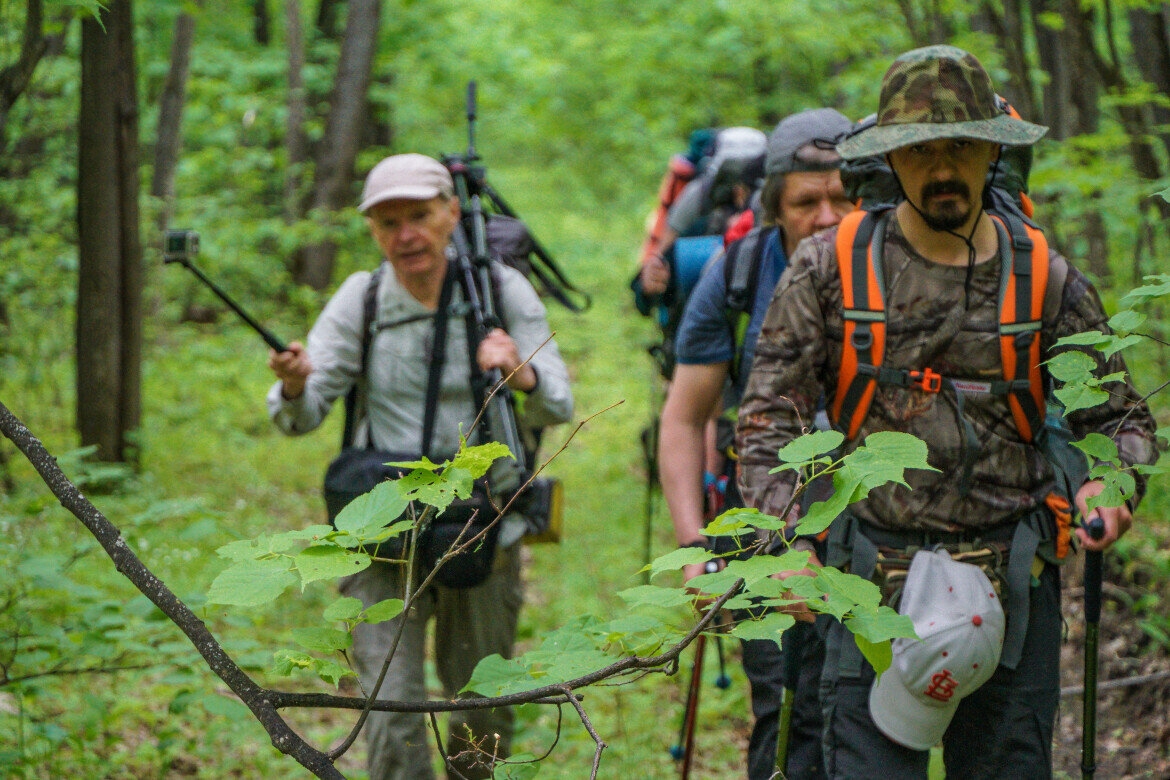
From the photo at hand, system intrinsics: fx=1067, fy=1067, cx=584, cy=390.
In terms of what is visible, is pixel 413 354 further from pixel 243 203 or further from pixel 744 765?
pixel 243 203

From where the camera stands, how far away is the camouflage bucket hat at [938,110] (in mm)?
2498

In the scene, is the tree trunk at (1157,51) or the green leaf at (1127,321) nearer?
the green leaf at (1127,321)

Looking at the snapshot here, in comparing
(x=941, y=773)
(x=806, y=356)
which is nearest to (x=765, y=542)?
(x=806, y=356)

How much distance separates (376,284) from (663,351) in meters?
2.07

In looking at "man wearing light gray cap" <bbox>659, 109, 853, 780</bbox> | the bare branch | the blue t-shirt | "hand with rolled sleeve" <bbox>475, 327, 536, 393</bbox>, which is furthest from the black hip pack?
the bare branch

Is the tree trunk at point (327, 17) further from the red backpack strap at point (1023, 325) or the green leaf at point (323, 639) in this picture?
the green leaf at point (323, 639)

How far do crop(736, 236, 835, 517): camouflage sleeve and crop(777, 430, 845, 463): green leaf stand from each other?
0.79m

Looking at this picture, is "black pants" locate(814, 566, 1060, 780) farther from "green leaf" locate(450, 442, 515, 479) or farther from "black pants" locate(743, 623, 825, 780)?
"green leaf" locate(450, 442, 515, 479)

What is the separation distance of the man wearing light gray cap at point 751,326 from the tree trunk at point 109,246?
4667mm

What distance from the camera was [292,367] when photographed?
3473 mm

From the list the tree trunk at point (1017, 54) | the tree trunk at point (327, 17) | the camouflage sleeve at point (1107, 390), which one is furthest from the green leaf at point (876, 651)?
the tree trunk at point (327, 17)

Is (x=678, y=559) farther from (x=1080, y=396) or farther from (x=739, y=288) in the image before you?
(x=739, y=288)

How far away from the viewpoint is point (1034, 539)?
8.60 feet

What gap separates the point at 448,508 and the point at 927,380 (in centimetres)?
167
